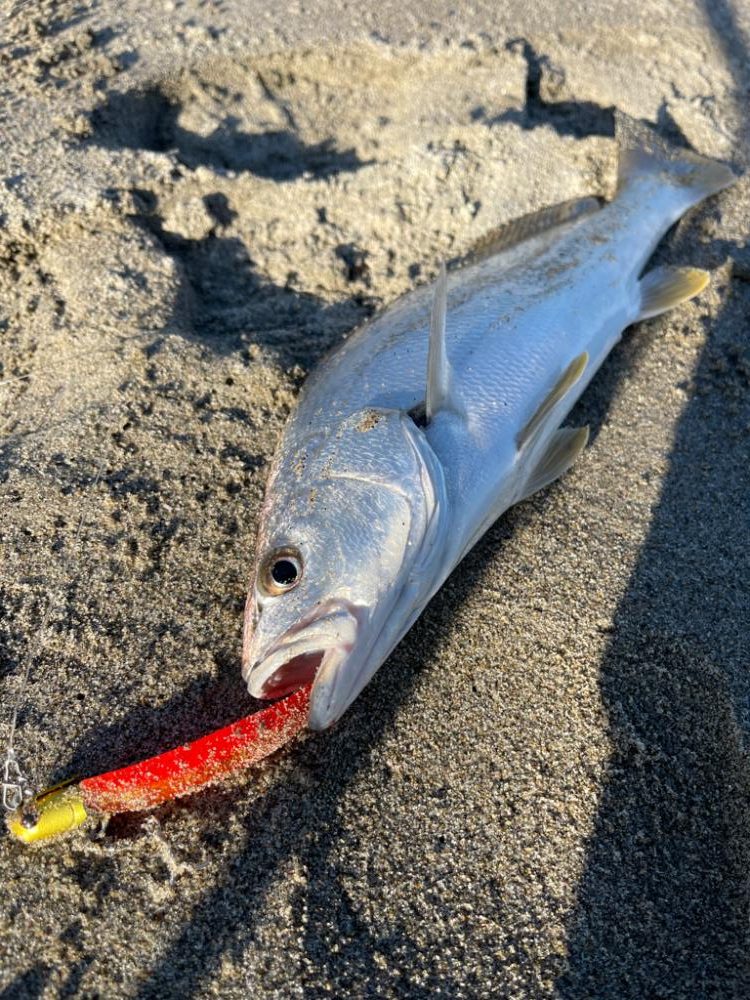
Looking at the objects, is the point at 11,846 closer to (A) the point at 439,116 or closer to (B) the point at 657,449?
(B) the point at 657,449

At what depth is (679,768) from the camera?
2.17 meters

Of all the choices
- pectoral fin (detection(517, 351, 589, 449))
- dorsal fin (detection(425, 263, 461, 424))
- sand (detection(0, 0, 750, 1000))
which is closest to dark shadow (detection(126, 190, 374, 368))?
sand (detection(0, 0, 750, 1000))

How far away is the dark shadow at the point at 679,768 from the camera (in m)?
1.91

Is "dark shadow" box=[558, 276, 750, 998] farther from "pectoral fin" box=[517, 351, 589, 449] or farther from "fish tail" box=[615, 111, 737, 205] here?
"fish tail" box=[615, 111, 737, 205]

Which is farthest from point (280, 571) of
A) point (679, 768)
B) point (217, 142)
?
point (217, 142)

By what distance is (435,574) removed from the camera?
7.50 feet

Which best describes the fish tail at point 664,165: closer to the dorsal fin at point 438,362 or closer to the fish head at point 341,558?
the dorsal fin at point 438,362

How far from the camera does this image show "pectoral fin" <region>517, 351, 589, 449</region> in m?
2.64

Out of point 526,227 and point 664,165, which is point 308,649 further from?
point 664,165

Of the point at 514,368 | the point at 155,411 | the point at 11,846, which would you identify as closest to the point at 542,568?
the point at 514,368

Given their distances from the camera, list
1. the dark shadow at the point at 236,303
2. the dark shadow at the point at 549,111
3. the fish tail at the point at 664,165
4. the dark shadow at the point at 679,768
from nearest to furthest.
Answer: the dark shadow at the point at 679,768
the dark shadow at the point at 236,303
the fish tail at the point at 664,165
the dark shadow at the point at 549,111

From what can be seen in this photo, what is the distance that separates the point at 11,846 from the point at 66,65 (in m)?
3.98

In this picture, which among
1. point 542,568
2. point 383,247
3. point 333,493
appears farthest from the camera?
point 383,247

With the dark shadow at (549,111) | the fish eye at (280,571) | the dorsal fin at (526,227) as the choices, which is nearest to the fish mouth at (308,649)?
the fish eye at (280,571)
